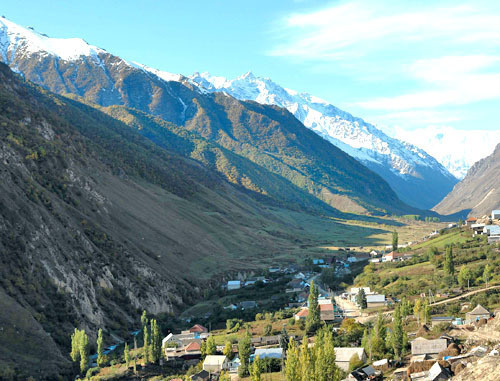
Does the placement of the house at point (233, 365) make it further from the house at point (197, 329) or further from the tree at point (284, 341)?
the house at point (197, 329)

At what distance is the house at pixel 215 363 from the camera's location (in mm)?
66438

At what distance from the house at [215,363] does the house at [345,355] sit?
473 inches

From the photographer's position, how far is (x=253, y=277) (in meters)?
135

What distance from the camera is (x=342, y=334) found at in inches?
2854

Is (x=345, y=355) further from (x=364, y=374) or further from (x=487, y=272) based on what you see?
(x=487, y=272)

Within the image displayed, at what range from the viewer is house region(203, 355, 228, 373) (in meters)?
66.4

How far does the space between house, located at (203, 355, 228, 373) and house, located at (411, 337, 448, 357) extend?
1927cm

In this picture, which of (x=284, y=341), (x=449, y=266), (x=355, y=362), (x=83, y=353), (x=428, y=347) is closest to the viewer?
(x=428, y=347)

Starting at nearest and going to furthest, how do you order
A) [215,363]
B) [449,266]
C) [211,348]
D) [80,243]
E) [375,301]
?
[215,363] → [211,348] → [375,301] → [449,266] → [80,243]

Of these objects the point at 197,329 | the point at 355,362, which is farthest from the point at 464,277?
the point at 197,329

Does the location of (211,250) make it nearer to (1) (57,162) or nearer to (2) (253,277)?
(2) (253,277)

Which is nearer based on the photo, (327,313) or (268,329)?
(268,329)

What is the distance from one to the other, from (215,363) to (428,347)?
21.8m

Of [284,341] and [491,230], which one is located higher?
[491,230]
